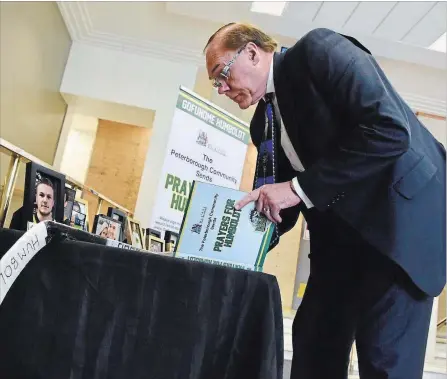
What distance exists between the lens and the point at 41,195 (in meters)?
1.20

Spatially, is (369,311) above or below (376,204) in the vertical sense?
below

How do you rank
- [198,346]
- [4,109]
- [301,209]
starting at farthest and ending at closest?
[4,109] < [301,209] < [198,346]

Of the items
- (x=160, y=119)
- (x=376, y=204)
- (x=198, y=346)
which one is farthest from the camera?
(x=160, y=119)

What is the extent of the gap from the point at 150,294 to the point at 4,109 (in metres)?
3.10

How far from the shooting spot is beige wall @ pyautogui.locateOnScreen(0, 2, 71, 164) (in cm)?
332

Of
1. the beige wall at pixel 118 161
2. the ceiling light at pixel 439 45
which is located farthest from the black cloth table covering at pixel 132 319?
the beige wall at pixel 118 161

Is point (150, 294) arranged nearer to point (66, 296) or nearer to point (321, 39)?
point (66, 296)

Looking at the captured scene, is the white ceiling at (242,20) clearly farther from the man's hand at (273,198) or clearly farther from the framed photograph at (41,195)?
the man's hand at (273,198)

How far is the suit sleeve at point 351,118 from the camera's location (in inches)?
34.7

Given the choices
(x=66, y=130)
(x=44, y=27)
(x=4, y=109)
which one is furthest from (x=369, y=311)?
(x=66, y=130)

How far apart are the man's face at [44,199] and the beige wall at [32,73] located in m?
2.41

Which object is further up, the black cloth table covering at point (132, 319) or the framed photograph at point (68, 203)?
the framed photograph at point (68, 203)

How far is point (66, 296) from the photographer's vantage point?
0.74 m

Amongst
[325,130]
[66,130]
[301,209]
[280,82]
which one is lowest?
[301,209]
